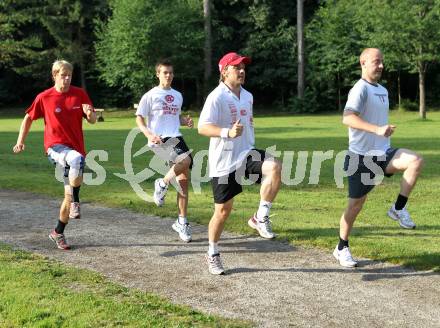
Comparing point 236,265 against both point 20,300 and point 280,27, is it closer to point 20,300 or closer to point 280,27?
point 20,300

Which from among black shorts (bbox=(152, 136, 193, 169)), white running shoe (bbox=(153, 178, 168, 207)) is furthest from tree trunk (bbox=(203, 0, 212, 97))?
black shorts (bbox=(152, 136, 193, 169))

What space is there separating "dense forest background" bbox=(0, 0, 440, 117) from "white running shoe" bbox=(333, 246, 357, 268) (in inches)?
1475

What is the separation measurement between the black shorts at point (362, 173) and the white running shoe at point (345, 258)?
1.93 feet

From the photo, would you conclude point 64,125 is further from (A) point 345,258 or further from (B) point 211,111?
(A) point 345,258

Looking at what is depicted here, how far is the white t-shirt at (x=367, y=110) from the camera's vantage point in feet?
22.6

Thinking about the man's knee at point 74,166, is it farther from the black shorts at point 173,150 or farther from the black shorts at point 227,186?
the black shorts at point 227,186

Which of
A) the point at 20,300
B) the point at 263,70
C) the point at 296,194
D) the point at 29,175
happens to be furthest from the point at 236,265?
the point at 263,70

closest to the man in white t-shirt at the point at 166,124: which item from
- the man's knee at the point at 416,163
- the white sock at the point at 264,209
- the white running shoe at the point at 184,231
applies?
the white running shoe at the point at 184,231

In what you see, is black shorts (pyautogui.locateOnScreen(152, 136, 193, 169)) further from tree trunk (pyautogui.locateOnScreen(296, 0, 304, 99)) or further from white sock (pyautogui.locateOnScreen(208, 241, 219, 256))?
tree trunk (pyautogui.locateOnScreen(296, 0, 304, 99))

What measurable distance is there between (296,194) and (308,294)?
6494 millimetres

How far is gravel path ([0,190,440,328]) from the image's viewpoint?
17.6 feet

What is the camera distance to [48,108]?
8008mm

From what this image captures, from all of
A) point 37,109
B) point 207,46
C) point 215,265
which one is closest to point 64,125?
point 37,109

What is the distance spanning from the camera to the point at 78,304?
5.54m
